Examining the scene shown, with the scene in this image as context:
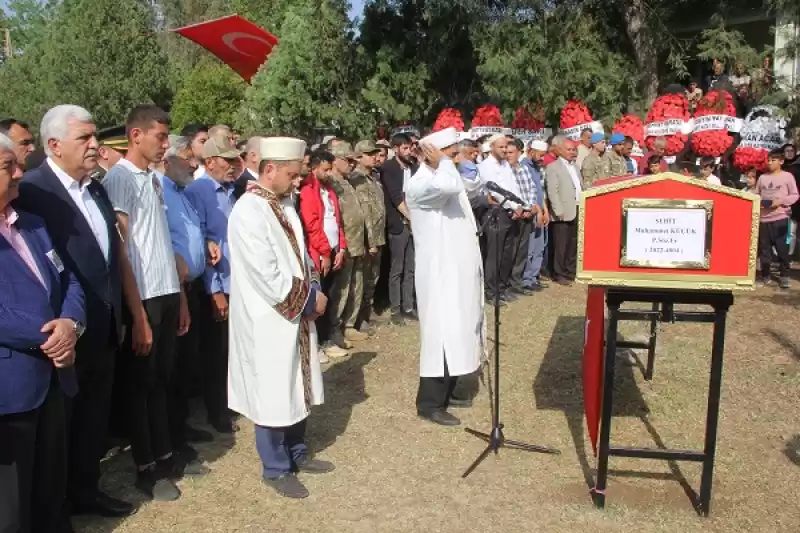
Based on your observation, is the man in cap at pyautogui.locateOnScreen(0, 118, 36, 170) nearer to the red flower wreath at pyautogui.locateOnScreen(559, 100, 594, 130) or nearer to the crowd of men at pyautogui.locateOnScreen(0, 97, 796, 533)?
the crowd of men at pyautogui.locateOnScreen(0, 97, 796, 533)

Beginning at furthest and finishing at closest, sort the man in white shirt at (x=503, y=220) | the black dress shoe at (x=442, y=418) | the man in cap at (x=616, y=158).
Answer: the man in cap at (x=616, y=158), the man in white shirt at (x=503, y=220), the black dress shoe at (x=442, y=418)

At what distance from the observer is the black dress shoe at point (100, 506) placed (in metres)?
4.18

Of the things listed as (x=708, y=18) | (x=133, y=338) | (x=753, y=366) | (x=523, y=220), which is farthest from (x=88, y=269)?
(x=708, y=18)

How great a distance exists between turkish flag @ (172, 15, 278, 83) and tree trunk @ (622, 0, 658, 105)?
8.09 meters

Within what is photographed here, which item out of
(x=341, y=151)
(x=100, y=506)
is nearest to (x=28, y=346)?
(x=100, y=506)

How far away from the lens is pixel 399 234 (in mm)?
8648

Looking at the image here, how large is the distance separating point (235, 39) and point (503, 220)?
12195 millimetres

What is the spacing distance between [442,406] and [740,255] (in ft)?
8.48

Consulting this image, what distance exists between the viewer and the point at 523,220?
9992mm

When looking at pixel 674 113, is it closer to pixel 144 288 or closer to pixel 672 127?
pixel 672 127

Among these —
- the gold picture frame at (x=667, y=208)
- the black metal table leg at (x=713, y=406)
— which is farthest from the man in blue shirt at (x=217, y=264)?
the black metal table leg at (x=713, y=406)

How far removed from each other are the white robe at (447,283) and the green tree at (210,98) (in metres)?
24.3

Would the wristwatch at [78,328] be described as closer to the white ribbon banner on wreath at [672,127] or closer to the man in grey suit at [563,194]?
the man in grey suit at [563,194]

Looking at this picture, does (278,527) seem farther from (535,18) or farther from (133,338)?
Answer: (535,18)
